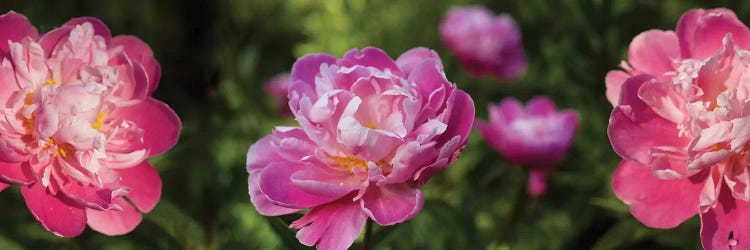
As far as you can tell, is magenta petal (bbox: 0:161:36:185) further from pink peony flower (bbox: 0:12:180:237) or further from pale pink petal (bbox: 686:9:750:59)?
pale pink petal (bbox: 686:9:750:59)

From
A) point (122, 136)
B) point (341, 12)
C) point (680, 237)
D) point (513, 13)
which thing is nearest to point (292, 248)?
point (122, 136)

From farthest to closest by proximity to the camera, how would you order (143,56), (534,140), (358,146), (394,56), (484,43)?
(394,56), (484,43), (534,140), (143,56), (358,146)

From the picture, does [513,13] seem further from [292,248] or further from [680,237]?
[292,248]

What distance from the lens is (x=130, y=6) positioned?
1505mm

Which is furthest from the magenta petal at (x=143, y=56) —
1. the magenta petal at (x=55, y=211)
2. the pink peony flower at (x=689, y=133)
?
the pink peony flower at (x=689, y=133)

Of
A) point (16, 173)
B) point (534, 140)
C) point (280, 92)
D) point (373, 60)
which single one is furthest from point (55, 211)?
point (280, 92)

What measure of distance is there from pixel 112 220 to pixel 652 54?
42 centimetres

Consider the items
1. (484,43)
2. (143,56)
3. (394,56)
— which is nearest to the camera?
(143,56)

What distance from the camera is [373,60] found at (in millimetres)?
649

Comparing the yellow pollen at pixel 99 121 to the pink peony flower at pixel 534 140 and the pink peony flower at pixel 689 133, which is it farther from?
the pink peony flower at pixel 534 140

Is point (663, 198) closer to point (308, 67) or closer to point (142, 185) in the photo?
point (308, 67)

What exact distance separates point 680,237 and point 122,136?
677 mm

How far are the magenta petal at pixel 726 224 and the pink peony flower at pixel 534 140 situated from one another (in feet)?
1.20

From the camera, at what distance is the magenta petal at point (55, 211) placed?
0.62 metres
